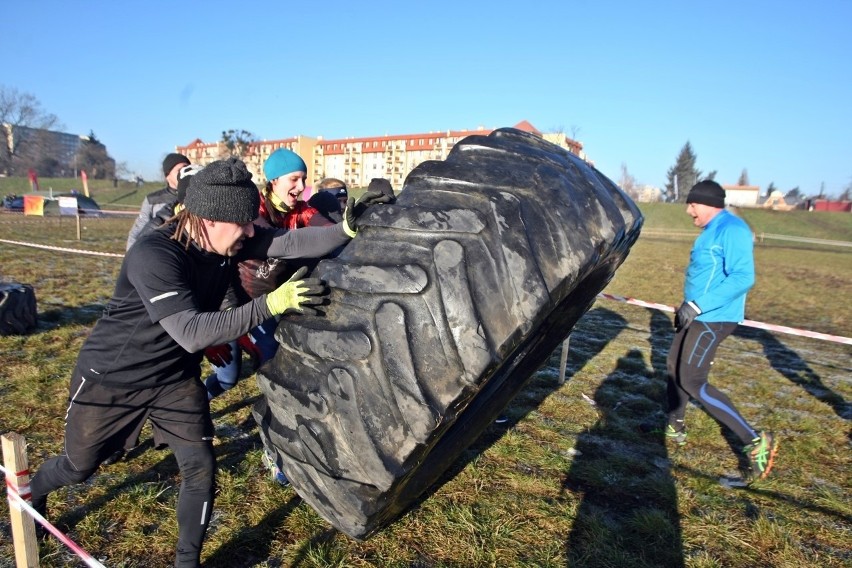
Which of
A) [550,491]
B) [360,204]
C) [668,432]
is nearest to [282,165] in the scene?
[360,204]

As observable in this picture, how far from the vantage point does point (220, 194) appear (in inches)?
86.0

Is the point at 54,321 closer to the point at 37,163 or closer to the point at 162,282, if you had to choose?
the point at 162,282

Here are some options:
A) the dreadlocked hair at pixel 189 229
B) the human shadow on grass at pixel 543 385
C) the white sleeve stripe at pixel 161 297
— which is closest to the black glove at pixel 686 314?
the human shadow on grass at pixel 543 385

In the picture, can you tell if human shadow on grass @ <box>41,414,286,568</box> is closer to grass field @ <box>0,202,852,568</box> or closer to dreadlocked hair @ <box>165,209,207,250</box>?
grass field @ <box>0,202,852,568</box>

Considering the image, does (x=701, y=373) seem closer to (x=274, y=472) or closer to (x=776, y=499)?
(x=776, y=499)

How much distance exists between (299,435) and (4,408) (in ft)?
11.6

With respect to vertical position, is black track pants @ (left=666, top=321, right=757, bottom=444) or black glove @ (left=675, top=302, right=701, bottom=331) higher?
black glove @ (left=675, top=302, right=701, bottom=331)

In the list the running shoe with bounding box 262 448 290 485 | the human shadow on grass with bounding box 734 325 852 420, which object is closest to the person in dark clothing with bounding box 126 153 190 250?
the running shoe with bounding box 262 448 290 485

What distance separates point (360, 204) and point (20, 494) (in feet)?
6.11

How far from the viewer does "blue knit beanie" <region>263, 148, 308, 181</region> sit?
3512 mm

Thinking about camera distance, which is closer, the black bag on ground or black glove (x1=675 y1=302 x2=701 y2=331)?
black glove (x1=675 y1=302 x2=701 y2=331)

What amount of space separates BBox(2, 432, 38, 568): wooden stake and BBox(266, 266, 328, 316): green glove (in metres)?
1.17

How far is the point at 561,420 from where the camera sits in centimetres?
448

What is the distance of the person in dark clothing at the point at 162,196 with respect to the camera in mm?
4805
